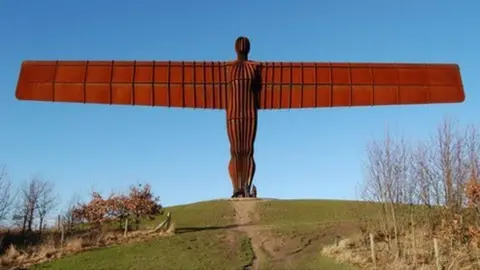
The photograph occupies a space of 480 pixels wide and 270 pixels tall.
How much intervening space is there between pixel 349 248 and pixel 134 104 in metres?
11.5

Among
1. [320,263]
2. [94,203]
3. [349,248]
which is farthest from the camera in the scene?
[94,203]

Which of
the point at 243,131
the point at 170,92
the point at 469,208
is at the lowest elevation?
the point at 469,208

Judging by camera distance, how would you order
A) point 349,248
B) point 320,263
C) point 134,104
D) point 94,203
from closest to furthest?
1. point 320,263
2. point 349,248
3. point 134,104
4. point 94,203

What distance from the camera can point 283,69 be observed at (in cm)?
2705

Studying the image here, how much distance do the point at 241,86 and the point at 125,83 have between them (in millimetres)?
5347

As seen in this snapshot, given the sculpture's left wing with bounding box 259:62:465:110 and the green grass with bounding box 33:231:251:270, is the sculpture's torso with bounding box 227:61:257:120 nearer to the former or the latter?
the sculpture's left wing with bounding box 259:62:465:110

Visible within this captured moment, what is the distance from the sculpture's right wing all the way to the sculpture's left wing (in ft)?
8.52

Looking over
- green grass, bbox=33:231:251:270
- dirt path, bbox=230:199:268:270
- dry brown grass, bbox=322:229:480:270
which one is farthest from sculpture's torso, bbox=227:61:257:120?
dry brown grass, bbox=322:229:480:270

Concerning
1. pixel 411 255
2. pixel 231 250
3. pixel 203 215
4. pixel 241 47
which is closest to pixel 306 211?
pixel 203 215

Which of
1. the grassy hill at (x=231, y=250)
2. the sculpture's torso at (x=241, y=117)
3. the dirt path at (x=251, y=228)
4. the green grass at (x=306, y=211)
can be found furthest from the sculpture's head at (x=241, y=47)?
the green grass at (x=306, y=211)

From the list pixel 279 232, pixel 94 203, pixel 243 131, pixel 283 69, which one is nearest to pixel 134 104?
pixel 243 131

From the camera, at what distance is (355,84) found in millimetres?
26703

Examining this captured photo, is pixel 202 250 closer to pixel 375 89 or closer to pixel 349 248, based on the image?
pixel 349 248

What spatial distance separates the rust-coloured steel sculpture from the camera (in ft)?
85.2
